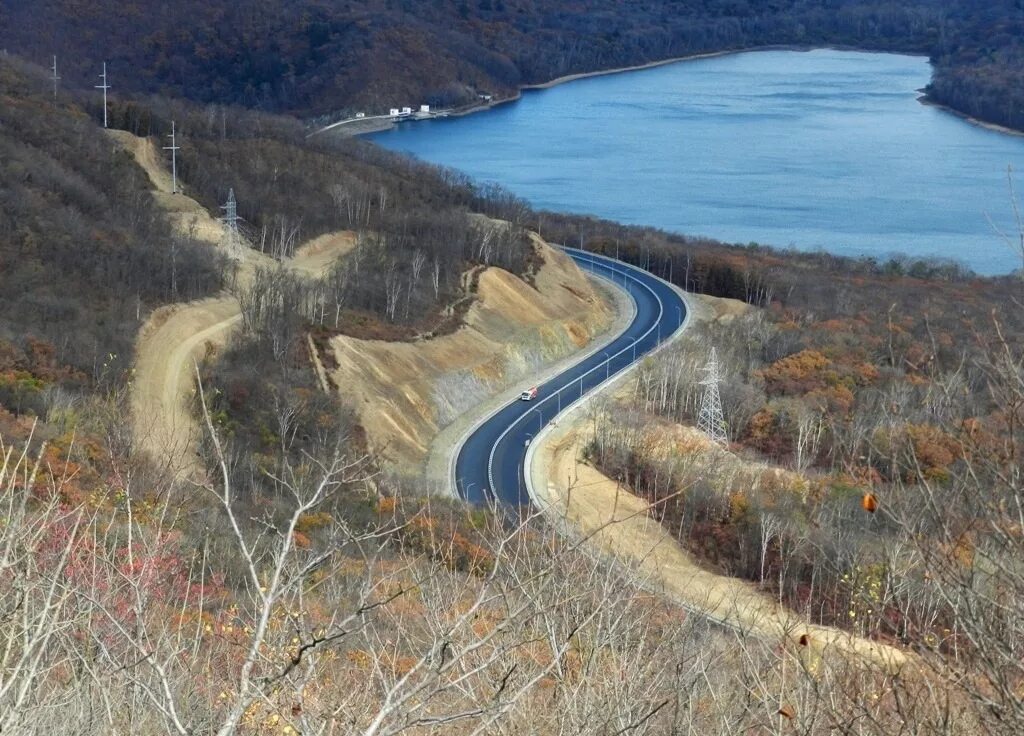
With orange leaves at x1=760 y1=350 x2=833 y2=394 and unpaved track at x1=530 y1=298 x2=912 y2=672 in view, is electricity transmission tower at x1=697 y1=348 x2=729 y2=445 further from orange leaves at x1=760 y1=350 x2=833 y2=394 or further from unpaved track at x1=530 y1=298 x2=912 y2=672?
orange leaves at x1=760 y1=350 x2=833 y2=394

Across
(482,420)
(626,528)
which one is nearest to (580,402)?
(482,420)

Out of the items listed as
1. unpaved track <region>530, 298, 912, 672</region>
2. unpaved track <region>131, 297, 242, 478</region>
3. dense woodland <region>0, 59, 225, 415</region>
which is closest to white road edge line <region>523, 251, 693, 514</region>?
unpaved track <region>530, 298, 912, 672</region>

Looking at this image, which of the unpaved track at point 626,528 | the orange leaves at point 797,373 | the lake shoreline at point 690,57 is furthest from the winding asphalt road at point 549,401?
the lake shoreline at point 690,57

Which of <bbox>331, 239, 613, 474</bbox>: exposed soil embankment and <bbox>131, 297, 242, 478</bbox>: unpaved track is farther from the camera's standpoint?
<bbox>331, 239, 613, 474</bbox>: exposed soil embankment

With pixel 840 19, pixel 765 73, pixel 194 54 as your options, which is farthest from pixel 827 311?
pixel 840 19

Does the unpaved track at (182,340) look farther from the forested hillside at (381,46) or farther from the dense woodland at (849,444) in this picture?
the forested hillside at (381,46)

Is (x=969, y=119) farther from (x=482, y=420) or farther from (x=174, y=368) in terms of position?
(x=174, y=368)
